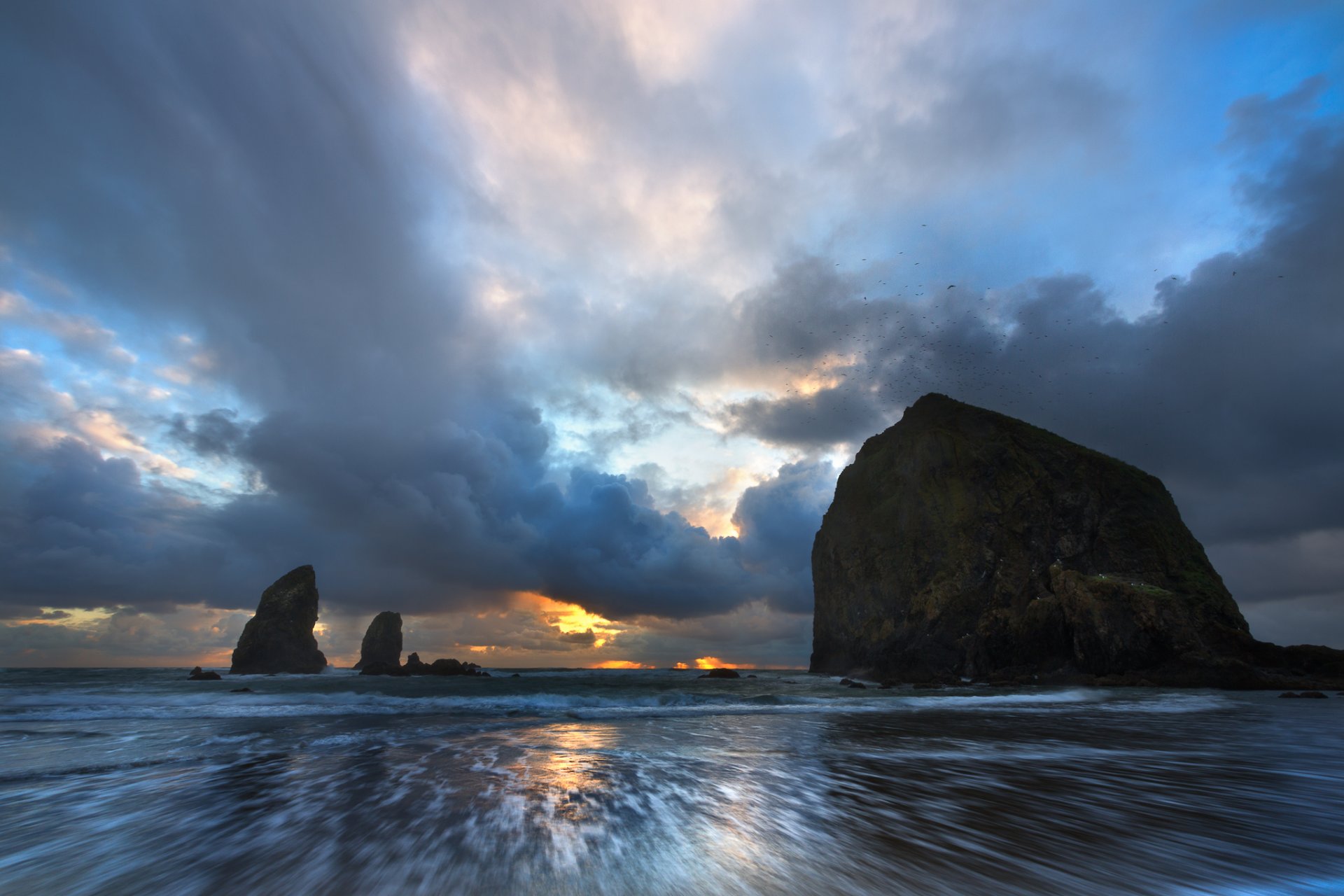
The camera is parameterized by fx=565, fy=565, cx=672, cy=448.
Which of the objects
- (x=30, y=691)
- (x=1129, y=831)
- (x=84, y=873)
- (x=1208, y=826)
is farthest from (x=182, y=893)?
(x=30, y=691)

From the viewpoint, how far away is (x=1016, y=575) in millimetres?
57625

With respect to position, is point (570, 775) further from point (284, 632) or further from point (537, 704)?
point (284, 632)

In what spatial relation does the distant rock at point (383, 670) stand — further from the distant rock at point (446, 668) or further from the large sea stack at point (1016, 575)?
the large sea stack at point (1016, 575)

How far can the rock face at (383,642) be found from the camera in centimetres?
9869

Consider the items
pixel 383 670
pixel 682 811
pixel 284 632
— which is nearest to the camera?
pixel 682 811


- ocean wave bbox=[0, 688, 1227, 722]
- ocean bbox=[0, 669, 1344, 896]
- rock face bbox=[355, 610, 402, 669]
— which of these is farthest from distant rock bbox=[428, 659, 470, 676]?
ocean bbox=[0, 669, 1344, 896]

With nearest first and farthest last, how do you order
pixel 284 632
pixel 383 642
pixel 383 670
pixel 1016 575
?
1. pixel 1016 575
2. pixel 284 632
3. pixel 383 670
4. pixel 383 642

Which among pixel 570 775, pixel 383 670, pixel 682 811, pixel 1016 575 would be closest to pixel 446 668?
pixel 383 670

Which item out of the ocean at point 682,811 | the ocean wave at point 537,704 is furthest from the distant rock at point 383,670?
the ocean at point 682,811

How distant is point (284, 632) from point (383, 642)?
1868cm

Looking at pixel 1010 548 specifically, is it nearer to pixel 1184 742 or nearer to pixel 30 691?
pixel 1184 742

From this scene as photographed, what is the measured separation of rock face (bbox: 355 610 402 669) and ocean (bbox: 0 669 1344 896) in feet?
306

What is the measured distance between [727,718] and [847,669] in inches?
2274

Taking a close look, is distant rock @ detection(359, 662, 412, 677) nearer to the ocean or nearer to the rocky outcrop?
the rocky outcrop
